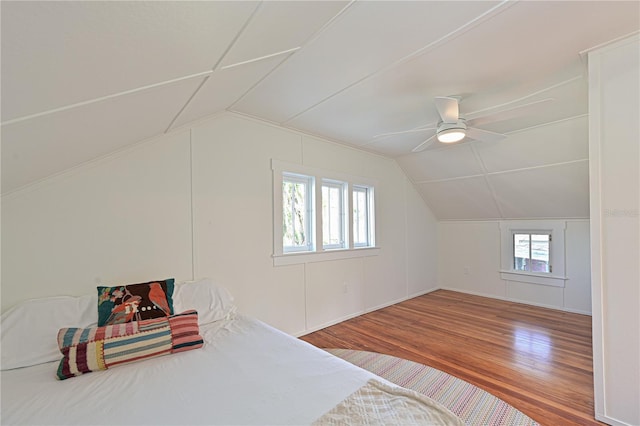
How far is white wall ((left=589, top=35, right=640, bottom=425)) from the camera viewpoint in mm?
1722

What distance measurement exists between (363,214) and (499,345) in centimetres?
227

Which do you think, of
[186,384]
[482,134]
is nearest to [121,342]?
[186,384]

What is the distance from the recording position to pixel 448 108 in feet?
7.57

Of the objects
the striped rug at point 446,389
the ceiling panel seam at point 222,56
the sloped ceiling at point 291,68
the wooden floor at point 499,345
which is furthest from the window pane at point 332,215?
the ceiling panel seam at point 222,56

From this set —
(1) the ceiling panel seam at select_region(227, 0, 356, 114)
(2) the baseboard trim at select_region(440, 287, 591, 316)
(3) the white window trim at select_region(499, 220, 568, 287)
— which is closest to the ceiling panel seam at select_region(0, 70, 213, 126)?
(1) the ceiling panel seam at select_region(227, 0, 356, 114)

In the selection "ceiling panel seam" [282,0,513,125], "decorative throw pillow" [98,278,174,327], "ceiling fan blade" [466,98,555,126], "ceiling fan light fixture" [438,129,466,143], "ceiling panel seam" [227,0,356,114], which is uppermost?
"ceiling panel seam" [282,0,513,125]

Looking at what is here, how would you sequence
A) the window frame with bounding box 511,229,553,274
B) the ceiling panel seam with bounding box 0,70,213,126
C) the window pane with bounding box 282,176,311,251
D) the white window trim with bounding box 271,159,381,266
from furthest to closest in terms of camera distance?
the window frame with bounding box 511,229,553,274 < the window pane with bounding box 282,176,311,251 < the white window trim with bounding box 271,159,381,266 < the ceiling panel seam with bounding box 0,70,213,126

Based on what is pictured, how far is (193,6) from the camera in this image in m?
0.93

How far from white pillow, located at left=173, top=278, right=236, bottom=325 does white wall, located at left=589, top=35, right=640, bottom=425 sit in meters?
2.63

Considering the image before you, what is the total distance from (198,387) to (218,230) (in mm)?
1569

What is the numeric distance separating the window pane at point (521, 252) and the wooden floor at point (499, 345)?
1.99 ft

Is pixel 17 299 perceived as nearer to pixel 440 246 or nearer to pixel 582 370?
pixel 582 370

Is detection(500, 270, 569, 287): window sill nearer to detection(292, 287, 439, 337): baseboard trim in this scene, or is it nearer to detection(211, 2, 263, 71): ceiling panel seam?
detection(292, 287, 439, 337): baseboard trim

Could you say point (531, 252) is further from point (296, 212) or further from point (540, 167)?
point (296, 212)
